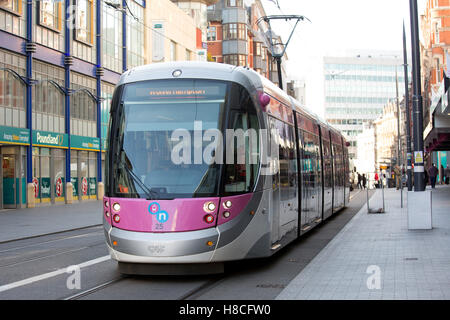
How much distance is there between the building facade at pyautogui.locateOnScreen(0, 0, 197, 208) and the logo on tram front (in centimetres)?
1956

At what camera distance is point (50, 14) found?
3497 cm

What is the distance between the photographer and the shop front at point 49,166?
111 ft

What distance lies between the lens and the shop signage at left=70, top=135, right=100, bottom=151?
37812 millimetres

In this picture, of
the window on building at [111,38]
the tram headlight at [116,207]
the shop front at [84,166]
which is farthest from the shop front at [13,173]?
the tram headlight at [116,207]

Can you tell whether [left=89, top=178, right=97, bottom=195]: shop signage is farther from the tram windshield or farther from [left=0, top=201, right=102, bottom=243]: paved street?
the tram windshield

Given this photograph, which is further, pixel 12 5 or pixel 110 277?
pixel 12 5

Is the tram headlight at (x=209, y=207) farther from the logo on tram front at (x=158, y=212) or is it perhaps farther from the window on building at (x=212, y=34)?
the window on building at (x=212, y=34)

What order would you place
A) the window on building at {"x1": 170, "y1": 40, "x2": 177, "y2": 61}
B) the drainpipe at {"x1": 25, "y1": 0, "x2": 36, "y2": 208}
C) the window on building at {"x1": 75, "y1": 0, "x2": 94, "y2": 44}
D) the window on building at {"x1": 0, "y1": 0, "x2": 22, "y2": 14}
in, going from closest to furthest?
the window on building at {"x1": 0, "y1": 0, "x2": 22, "y2": 14}, the drainpipe at {"x1": 25, "y1": 0, "x2": 36, "y2": 208}, the window on building at {"x1": 75, "y1": 0, "x2": 94, "y2": 44}, the window on building at {"x1": 170, "y1": 40, "x2": 177, "y2": 61}

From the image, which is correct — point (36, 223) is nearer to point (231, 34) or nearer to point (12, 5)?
point (12, 5)

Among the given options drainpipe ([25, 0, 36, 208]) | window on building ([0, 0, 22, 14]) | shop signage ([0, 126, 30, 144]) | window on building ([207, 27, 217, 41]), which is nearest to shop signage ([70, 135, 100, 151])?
drainpipe ([25, 0, 36, 208])

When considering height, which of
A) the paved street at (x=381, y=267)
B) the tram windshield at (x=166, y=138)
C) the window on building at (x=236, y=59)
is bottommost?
the paved street at (x=381, y=267)

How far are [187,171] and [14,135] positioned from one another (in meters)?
24.1

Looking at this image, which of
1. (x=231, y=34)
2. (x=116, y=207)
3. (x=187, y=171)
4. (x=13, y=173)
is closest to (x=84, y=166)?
(x=13, y=173)

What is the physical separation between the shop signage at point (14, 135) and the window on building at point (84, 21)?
807cm
